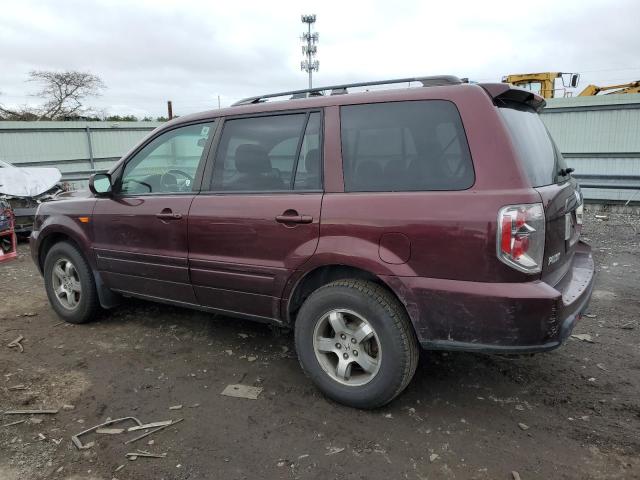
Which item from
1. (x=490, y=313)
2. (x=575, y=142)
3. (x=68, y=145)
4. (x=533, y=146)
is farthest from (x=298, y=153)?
(x=68, y=145)

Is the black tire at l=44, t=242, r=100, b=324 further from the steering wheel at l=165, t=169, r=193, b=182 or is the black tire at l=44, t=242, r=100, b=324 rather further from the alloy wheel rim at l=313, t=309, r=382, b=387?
the alloy wheel rim at l=313, t=309, r=382, b=387

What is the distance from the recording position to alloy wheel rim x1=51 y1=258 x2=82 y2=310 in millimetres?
4426

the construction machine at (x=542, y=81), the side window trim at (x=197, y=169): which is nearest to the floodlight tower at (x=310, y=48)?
the construction machine at (x=542, y=81)

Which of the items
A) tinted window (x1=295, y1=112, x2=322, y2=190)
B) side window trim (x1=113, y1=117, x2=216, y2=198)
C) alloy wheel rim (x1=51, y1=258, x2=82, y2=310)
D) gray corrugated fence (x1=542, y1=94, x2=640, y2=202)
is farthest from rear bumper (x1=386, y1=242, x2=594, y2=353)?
gray corrugated fence (x1=542, y1=94, x2=640, y2=202)

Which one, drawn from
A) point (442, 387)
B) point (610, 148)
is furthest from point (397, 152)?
point (610, 148)

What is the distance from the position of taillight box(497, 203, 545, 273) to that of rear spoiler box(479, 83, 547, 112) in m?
0.66

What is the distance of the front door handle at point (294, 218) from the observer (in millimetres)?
2936

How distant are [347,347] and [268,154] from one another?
1.38 meters

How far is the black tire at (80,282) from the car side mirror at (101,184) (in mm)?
682

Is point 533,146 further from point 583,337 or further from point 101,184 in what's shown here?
point 101,184

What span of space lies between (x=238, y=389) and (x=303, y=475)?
3.28 ft

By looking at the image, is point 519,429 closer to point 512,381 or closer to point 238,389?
point 512,381

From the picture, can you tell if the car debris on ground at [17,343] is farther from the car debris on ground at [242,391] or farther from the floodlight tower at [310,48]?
the floodlight tower at [310,48]

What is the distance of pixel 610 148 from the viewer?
1155 centimetres
